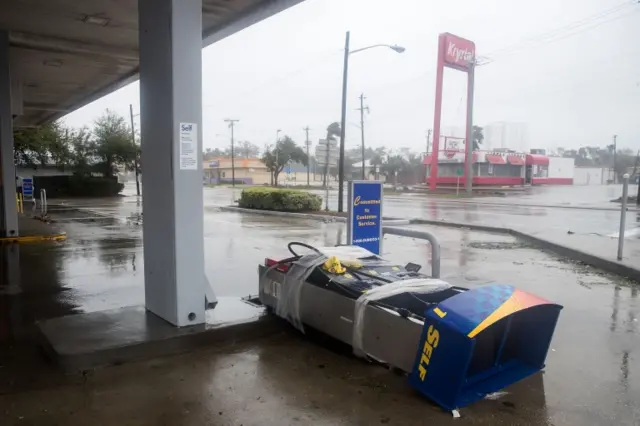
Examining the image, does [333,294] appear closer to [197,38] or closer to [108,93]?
[197,38]

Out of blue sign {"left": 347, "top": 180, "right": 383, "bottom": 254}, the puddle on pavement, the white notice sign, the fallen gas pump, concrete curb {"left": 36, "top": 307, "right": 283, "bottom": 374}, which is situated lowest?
the puddle on pavement

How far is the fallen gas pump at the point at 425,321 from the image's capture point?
3.18 meters

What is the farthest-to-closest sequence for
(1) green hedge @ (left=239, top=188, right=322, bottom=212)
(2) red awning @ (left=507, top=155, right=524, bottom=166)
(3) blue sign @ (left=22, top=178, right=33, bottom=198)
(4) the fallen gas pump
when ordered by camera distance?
(2) red awning @ (left=507, top=155, right=524, bottom=166)
(3) blue sign @ (left=22, top=178, right=33, bottom=198)
(1) green hedge @ (left=239, top=188, right=322, bottom=212)
(4) the fallen gas pump

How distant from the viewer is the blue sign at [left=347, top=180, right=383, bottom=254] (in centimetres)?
643

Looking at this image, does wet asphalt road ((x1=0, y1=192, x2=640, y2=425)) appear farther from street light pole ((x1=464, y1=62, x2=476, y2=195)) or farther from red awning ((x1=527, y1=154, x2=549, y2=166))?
red awning ((x1=527, y1=154, x2=549, y2=166))

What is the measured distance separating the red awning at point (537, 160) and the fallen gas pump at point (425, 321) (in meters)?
55.0

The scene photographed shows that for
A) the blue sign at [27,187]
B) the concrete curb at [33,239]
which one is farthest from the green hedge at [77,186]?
the concrete curb at [33,239]

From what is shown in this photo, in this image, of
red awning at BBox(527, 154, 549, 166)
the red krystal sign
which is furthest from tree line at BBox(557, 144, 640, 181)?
the red krystal sign

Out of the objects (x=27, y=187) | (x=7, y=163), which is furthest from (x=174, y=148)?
(x=27, y=187)

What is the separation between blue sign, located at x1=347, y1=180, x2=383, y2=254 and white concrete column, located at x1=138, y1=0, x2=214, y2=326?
2.51 meters

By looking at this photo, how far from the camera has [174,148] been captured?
4.23m

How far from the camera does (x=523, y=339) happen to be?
380cm

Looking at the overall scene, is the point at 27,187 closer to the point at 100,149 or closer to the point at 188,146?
the point at 100,149

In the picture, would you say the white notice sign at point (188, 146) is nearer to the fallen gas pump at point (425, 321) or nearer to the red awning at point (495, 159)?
the fallen gas pump at point (425, 321)
